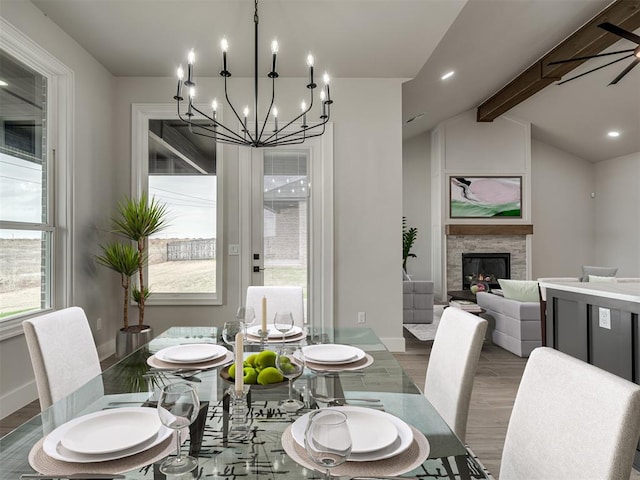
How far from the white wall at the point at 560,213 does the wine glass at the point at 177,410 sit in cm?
864

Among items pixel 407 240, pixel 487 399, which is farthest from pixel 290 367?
pixel 407 240

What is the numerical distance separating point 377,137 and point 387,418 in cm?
329

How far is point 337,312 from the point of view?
3.92 m

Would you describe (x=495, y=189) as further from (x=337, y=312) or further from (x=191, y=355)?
(x=191, y=355)

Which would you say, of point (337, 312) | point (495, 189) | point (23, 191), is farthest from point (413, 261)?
point (23, 191)

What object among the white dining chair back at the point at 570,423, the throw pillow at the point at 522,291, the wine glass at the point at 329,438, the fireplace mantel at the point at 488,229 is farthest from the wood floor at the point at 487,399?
the fireplace mantel at the point at 488,229

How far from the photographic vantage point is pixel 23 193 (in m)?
2.70

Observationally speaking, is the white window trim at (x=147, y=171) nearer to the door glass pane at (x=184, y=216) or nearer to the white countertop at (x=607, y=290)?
the door glass pane at (x=184, y=216)

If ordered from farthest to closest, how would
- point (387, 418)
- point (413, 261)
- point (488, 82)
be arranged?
point (413, 261) < point (488, 82) < point (387, 418)

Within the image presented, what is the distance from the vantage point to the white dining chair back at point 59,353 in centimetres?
134

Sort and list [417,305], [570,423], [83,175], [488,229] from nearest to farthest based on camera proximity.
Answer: [570,423] → [83,175] → [417,305] → [488,229]

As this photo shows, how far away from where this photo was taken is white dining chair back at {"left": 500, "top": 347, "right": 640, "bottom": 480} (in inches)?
27.8

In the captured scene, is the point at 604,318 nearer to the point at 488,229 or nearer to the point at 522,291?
the point at 522,291

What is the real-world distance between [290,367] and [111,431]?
47 cm
